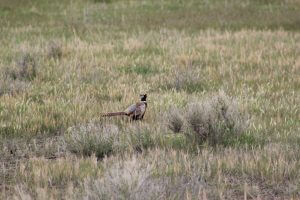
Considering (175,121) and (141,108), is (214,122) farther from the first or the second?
(141,108)

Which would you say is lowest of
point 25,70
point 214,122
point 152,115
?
point 152,115

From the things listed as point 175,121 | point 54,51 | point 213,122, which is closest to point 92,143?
point 175,121

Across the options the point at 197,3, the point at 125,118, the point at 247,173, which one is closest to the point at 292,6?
the point at 197,3

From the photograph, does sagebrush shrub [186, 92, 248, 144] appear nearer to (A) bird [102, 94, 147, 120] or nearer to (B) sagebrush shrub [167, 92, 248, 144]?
(B) sagebrush shrub [167, 92, 248, 144]

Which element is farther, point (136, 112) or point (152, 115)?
point (152, 115)

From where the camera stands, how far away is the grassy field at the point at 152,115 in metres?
5.40

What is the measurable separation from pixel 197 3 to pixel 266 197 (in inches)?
889

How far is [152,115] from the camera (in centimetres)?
833

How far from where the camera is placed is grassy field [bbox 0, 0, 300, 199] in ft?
17.7

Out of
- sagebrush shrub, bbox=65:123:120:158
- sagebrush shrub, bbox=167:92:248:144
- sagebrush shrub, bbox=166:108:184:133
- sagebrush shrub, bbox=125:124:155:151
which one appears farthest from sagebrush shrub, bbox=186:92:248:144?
sagebrush shrub, bbox=65:123:120:158

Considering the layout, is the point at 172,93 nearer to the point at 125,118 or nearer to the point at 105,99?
the point at 105,99

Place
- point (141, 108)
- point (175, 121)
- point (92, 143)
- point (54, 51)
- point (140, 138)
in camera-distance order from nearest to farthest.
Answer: point (92, 143) < point (140, 138) < point (175, 121) < point (141, 108) < point (54, 51)

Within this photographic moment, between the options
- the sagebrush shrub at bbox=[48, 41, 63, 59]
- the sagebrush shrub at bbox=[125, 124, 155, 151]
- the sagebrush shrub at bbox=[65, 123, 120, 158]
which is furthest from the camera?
the sagebrush shrub at bbox=[48, 41, 63, 59]

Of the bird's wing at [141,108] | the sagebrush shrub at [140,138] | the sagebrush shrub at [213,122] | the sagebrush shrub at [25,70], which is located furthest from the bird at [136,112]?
the sagebrush shrub at [25,70]
